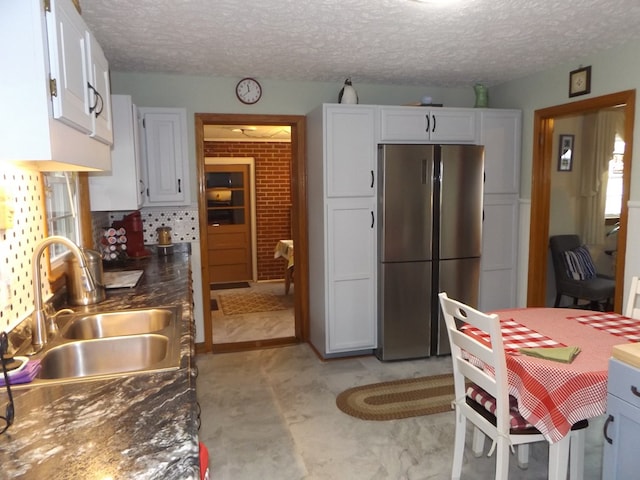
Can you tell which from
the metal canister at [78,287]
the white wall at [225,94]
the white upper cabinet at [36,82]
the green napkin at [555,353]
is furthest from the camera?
the white wall at [225,94]

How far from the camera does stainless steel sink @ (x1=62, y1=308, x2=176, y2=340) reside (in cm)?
198

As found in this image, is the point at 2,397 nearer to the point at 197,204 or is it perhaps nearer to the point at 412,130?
the point at 197,204

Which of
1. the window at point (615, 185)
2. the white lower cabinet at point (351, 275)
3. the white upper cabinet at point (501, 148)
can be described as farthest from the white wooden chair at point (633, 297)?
the window at point (615, 185)

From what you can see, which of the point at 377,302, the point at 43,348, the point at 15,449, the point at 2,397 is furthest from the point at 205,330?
the point at 15,449

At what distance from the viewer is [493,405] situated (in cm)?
196

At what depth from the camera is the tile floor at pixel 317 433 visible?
232 centimetres

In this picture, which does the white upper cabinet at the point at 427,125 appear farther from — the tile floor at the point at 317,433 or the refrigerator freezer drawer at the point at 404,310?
the tile floor at the point at 317,433

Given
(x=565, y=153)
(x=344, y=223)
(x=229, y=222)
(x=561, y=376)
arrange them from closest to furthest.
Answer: (x=561, y=376), (x=344, y=223), (x=565, y=153), (x=229, y=222)

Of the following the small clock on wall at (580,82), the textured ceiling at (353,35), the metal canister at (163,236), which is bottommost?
the metal canister at (163,236)

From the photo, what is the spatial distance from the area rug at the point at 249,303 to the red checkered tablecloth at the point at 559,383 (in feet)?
12.7

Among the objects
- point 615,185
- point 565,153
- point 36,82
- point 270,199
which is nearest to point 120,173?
point 36,82

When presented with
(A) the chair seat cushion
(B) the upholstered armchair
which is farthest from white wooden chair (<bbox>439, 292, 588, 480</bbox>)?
(B) the upholstered armchair

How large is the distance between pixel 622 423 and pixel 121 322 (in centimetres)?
199

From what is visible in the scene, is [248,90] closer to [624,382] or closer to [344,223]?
[344,223]
